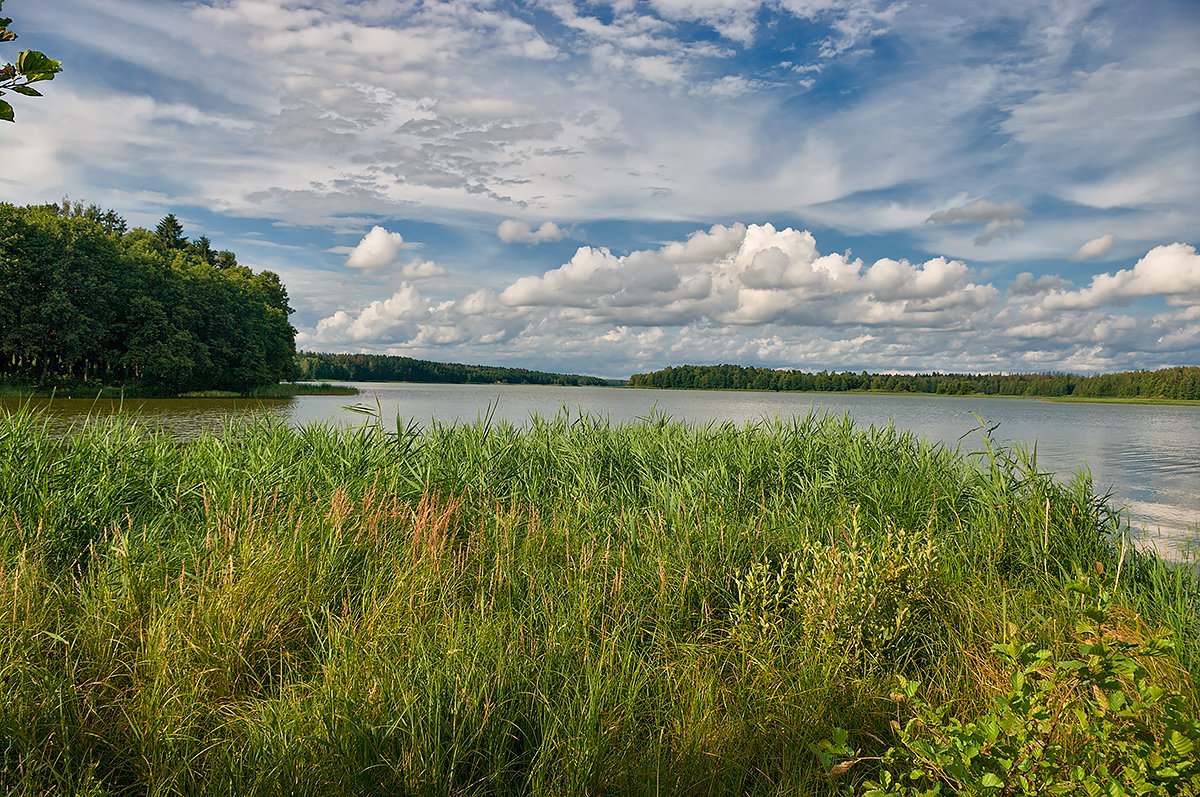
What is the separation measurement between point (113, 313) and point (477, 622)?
48.6 metres

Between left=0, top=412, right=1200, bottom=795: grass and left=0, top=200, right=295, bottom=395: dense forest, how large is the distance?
136 ft

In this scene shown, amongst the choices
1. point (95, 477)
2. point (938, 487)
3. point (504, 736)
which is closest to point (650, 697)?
point (504, 736)

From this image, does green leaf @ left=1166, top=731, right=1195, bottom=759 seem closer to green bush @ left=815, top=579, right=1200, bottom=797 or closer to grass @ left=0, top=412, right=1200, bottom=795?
green bush @ left=815, top=579, right=1200, bottom=797

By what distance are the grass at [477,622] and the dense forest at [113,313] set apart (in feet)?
136

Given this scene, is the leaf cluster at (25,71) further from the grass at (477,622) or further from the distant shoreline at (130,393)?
the distant shoreline at (130,393)

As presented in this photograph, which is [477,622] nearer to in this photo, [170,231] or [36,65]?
[36,65]

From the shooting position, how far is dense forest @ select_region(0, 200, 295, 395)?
122 feet

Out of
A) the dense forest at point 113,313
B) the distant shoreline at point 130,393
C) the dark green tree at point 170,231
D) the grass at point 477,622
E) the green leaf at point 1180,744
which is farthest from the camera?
the dark green tree at point 170,231

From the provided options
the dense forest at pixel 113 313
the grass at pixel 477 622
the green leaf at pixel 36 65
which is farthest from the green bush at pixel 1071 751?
the dense forest at pixel 113 313

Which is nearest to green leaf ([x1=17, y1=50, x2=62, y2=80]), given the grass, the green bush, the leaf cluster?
the leaf cluster

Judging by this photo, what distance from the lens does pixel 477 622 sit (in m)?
3.76

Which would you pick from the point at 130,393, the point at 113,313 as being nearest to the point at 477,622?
the point at 113,313

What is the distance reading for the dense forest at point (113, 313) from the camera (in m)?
37.2

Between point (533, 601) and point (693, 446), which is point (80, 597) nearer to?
point (533, 601)
